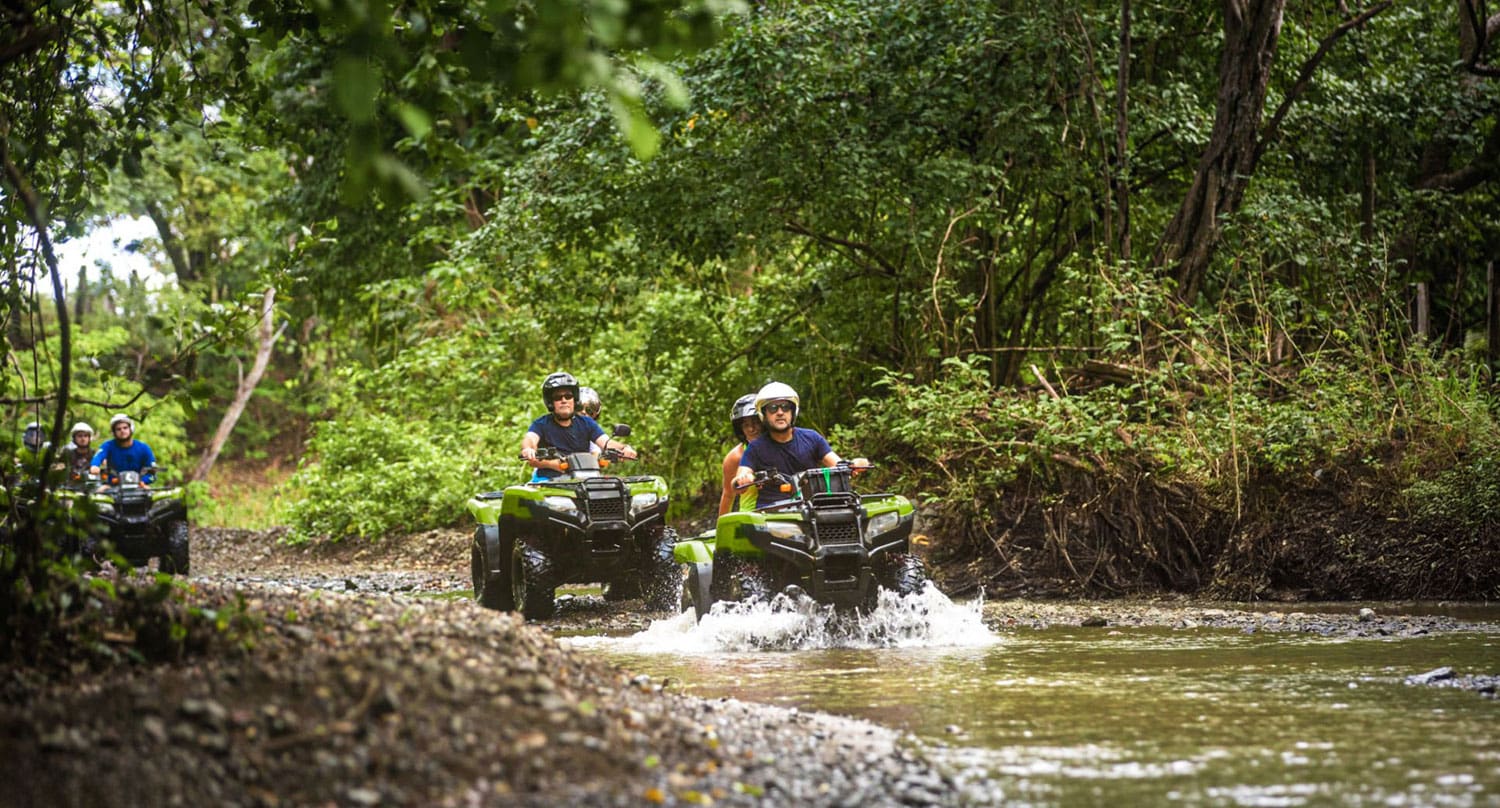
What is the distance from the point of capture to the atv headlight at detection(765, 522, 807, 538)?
10.2 m

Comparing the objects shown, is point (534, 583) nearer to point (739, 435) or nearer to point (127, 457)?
point (739, 435)

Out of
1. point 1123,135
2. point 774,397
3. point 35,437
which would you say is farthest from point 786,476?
point 1123,135

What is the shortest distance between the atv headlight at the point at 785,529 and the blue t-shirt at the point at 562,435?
3.28 m

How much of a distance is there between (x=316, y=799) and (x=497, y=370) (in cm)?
1997

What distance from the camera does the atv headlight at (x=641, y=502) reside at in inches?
483

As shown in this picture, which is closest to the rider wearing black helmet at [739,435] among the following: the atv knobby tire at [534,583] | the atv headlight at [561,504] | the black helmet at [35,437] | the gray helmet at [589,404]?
the atv headlight at [561,504]

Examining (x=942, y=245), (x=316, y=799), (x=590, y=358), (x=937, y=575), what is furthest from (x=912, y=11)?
(x=316, y=799)

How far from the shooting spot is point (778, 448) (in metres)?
11.2

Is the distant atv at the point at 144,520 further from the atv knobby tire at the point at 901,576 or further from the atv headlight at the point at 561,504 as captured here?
the atv knobby tire at the point at 901,576

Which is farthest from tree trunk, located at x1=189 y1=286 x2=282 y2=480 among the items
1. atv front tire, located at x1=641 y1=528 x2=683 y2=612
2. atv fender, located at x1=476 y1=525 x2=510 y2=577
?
atv front tire, located at x1=641 y1=528 x2=683 y2=612

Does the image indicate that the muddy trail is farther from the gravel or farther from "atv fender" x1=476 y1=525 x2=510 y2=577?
"atv fender" x1=476 y1=525 x2=510 y2=577

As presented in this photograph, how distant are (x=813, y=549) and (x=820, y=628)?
663 millimetres

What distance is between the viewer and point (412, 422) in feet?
80.5

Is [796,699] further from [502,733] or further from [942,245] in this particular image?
[942,245]
